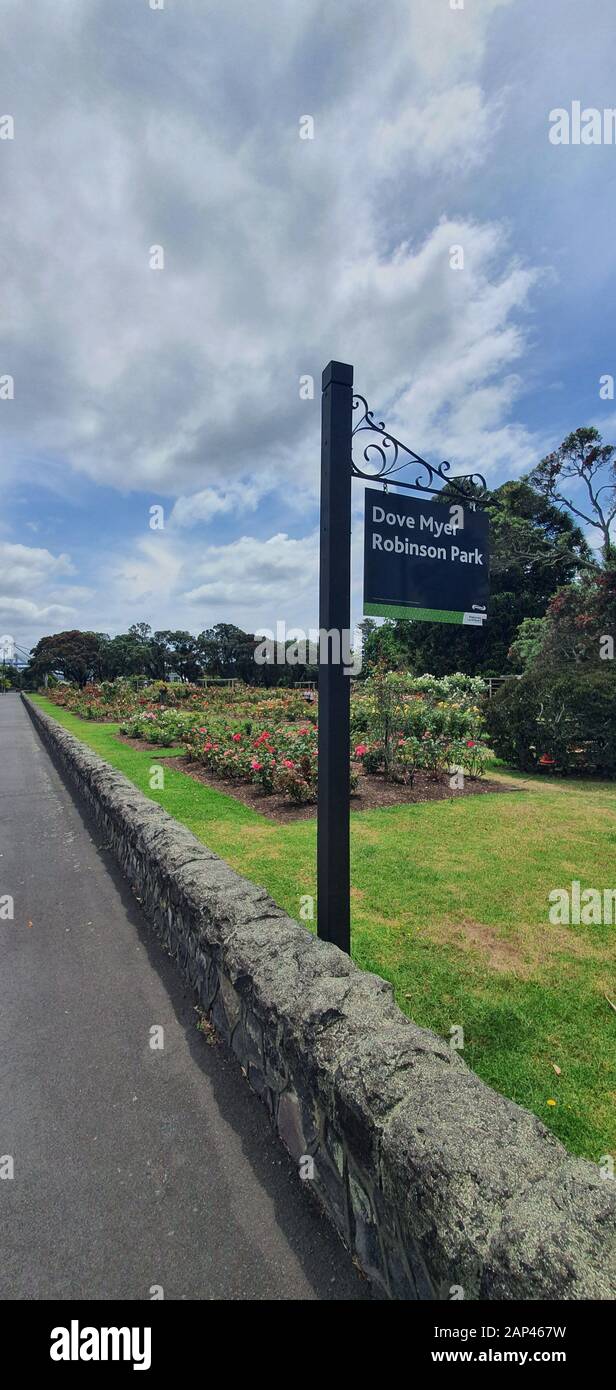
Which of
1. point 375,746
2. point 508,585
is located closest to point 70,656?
point 508,585

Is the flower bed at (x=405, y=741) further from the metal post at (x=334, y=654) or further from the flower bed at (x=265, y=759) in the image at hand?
the metal post at (x=334, y=654)

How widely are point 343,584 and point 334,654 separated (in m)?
0.36

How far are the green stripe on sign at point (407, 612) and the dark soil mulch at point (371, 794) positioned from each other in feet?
14.7

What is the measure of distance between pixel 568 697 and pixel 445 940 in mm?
7006

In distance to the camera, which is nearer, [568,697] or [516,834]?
[516,834]

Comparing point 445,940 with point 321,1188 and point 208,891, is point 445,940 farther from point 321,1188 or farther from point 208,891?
point 321,1188

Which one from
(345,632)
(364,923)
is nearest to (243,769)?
(364,923)

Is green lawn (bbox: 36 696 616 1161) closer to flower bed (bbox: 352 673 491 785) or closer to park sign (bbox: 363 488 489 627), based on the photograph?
flower bed (bbox: 352 673 491 785)

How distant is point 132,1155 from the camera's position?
7.41 feet

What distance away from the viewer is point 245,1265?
5.99 ft

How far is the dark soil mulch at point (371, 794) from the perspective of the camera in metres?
7.61

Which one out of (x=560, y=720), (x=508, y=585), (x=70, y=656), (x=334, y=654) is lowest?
(x=560, y=720)

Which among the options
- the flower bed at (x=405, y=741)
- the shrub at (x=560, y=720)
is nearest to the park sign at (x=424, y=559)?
the flower bed at (x=405, y=741)

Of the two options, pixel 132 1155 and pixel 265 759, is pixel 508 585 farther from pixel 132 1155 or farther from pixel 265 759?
pixel 132 1155
